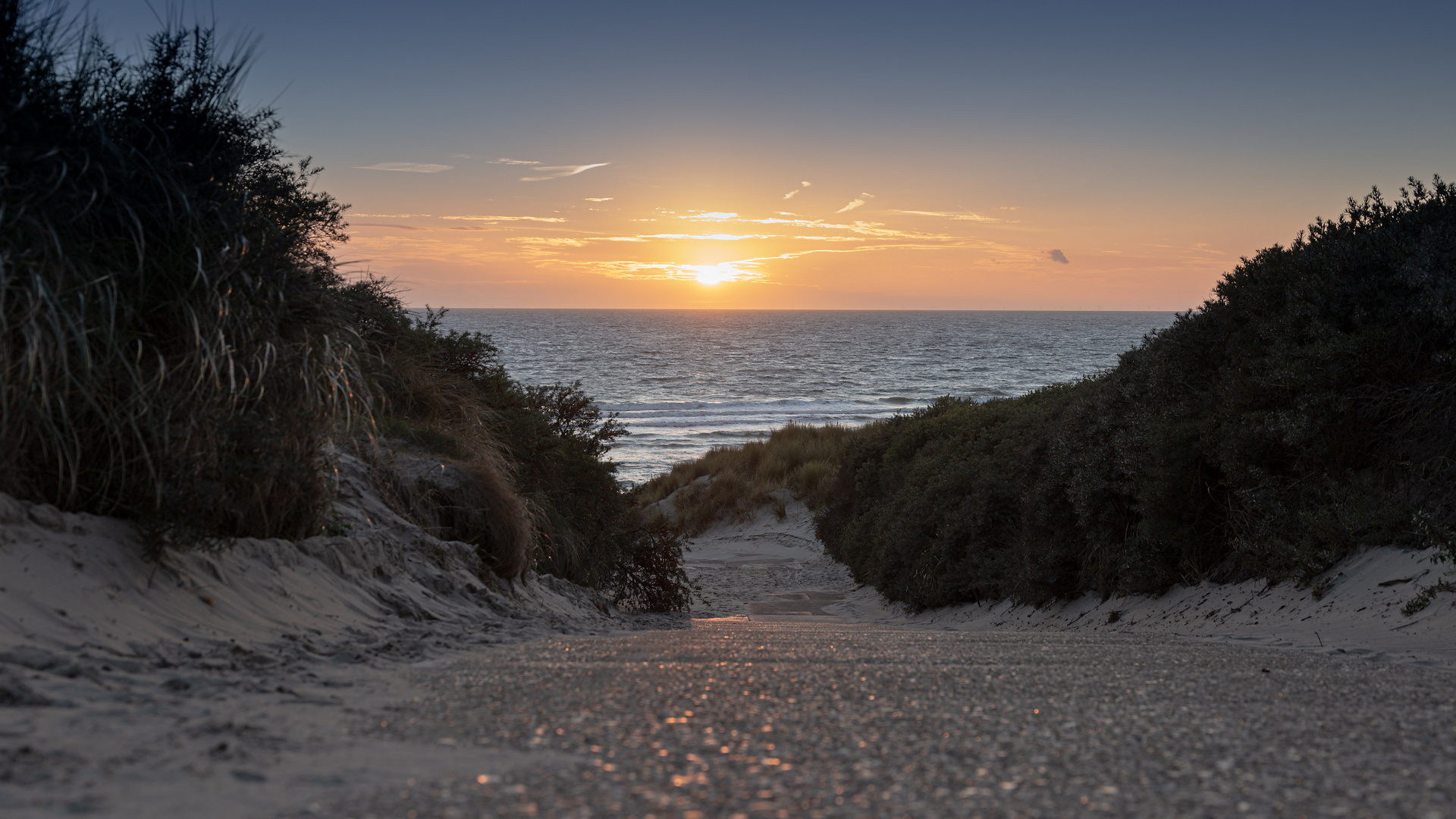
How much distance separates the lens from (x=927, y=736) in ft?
10.2

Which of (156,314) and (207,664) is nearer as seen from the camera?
(207,664)

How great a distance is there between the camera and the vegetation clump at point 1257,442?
762 centimetres

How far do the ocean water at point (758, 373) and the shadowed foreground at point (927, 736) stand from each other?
1827 cm

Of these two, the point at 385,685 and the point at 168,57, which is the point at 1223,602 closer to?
the point at 385,685

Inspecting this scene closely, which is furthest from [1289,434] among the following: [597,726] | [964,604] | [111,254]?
[111,254]

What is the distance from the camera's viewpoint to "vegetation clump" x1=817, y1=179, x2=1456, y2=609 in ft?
25.0

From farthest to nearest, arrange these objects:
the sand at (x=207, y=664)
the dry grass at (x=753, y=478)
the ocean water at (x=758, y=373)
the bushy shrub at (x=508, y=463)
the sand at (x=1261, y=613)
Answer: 1. the ocean water at (x=758, y=373)
2. the dry grass at (x=753, y=478)
3. the bushy shrub at (x=508, y=463)
4. the sand at (x=1261, y=613)
5. the sand at (x=207, y=664)

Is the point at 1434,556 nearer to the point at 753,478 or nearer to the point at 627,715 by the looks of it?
the point at 627,715

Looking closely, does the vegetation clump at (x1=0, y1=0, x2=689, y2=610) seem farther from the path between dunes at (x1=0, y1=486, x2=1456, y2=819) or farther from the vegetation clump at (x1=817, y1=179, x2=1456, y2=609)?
the vegetation clump at (x1=817, y1=179, x2=1456, y2=609)

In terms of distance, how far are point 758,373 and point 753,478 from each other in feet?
149

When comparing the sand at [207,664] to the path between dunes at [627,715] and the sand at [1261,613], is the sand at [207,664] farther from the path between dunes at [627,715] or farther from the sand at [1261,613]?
the sand at [1261,613]

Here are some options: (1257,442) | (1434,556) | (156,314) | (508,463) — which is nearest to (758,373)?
(508,463)

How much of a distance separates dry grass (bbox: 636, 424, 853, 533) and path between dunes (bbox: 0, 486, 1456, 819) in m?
18.4

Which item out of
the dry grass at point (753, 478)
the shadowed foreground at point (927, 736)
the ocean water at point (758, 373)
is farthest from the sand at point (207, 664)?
the dry grass at point (753, 478)
